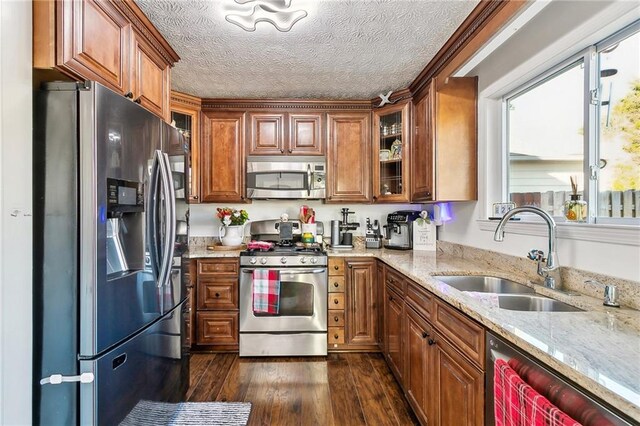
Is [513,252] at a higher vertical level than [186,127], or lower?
lower

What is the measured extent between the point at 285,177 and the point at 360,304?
1.40m

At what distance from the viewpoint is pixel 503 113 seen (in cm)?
216

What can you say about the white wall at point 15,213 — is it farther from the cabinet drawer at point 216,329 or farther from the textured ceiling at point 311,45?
the cabinet drawer at point 216,329

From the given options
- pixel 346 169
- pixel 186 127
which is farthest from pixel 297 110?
pixel 186 127

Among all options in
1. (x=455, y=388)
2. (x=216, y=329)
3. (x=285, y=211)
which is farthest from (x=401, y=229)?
(x=216, y=329)

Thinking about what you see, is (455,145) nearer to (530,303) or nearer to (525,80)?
(525,80)

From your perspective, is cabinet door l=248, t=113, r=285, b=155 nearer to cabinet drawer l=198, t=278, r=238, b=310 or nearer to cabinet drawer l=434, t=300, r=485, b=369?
cabinet drawer l=198, t=278, r=238, b=310

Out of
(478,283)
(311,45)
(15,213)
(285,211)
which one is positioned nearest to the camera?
(15,213)

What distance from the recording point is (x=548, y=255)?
1503 millimetres

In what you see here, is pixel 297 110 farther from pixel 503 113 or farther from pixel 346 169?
pixel 503 113

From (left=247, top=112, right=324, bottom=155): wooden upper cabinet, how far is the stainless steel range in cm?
107

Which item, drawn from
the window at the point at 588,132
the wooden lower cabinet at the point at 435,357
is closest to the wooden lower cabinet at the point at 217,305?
the wooden lower cabinet at the point at 435,357

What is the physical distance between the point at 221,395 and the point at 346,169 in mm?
2197

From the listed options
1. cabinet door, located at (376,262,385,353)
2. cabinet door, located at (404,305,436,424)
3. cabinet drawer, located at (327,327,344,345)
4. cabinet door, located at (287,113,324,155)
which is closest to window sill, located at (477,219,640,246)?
cabinet door, located at (404,305,436,424)
